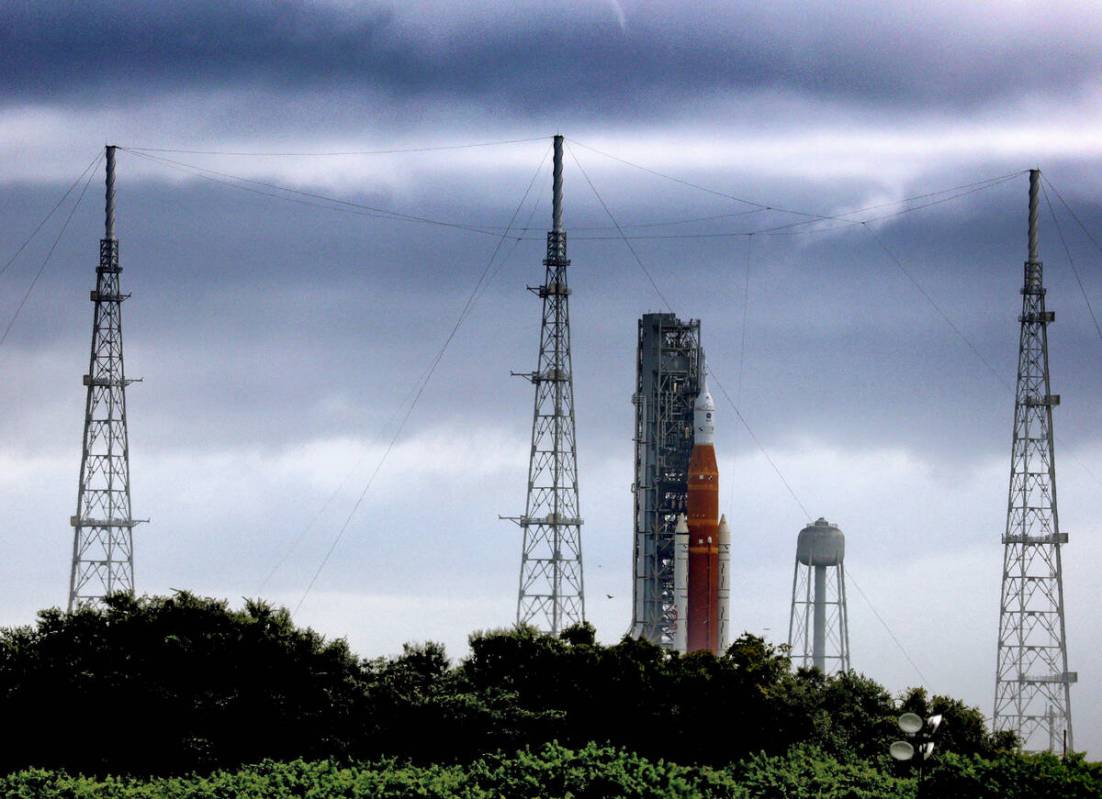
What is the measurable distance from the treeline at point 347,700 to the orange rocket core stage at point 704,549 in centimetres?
4087

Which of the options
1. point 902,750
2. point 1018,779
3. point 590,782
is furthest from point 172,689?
point 902,750

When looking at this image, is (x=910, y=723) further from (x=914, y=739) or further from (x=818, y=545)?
(x=818, y=545)

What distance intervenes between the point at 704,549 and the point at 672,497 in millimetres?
4315

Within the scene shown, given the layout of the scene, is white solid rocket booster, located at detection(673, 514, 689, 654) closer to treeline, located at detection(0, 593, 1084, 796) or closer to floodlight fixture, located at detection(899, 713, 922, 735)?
treeline, located at detection(0, 593, 1084, 796)

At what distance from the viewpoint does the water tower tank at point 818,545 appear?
423ft

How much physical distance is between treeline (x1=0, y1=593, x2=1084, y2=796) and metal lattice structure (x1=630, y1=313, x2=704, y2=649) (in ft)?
139

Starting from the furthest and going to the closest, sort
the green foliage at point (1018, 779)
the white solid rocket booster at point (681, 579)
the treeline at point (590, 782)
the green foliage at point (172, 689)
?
the white solid rocket booster at point (681, 579) < the green foliage at point (172, 689) < the treeline at point (590, 782) < the green foliage at point (1018, 779)

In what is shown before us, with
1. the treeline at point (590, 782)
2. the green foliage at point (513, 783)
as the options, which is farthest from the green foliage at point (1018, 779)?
the green foliage at point (513, 783)

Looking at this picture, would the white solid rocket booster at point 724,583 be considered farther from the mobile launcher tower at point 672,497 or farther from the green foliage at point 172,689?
the green foliage at point 172,689

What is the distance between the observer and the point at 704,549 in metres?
121

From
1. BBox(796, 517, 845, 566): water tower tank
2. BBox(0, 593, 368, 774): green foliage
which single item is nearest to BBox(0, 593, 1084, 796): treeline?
BBox(0, 593, 368, 774): green foliage

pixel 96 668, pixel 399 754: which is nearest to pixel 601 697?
pixel 399 754

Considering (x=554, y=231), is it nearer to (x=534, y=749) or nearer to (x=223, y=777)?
(x=534, y=749)

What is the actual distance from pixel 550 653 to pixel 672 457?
47185mm
